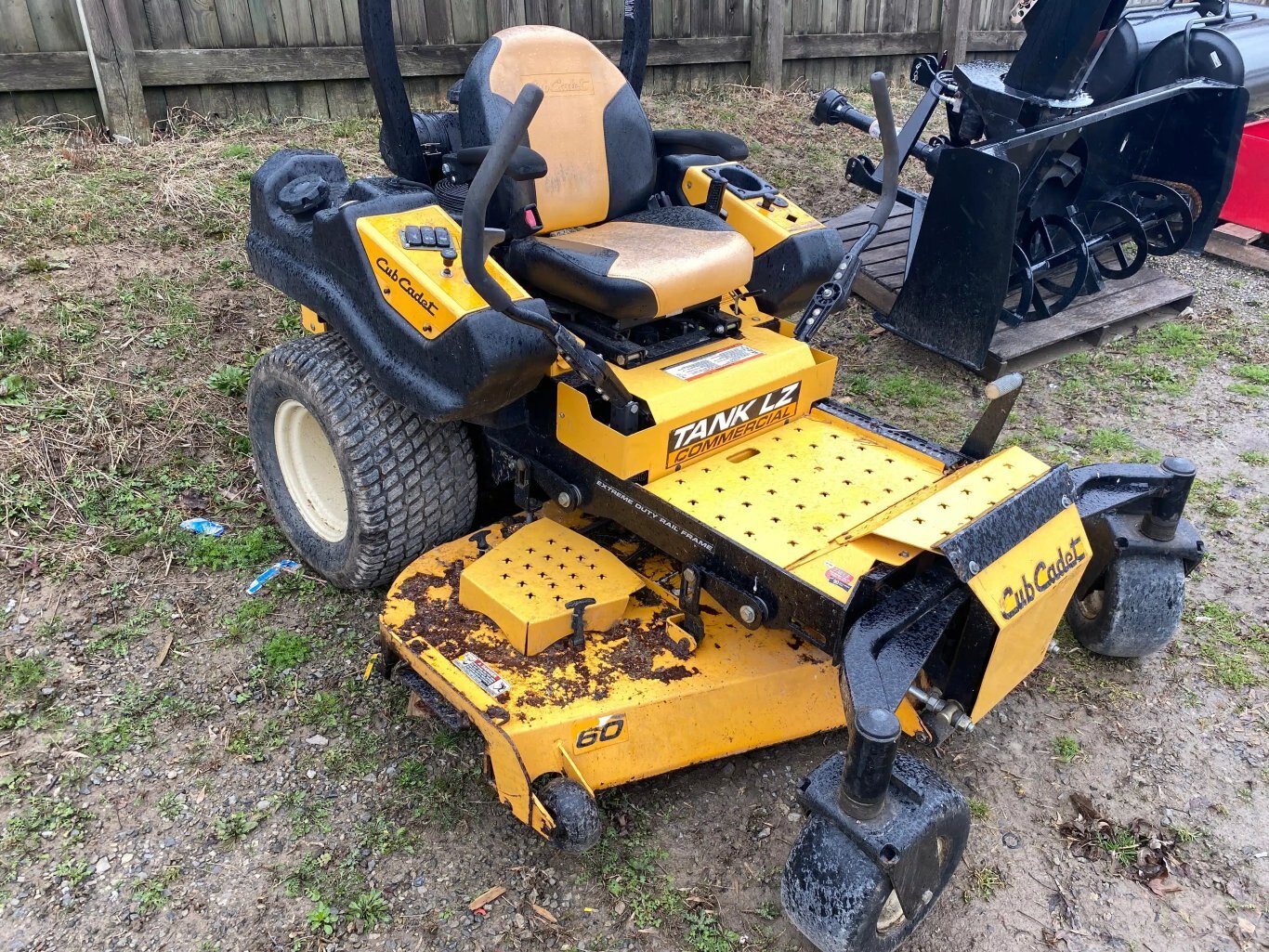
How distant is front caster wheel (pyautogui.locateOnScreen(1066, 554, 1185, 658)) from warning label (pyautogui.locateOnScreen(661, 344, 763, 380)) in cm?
116

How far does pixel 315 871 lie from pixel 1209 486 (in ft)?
11.4

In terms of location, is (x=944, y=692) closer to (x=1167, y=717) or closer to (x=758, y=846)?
(x=758, y=846)

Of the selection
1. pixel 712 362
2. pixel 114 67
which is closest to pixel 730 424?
pixel 712 362

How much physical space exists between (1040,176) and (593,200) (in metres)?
2.33

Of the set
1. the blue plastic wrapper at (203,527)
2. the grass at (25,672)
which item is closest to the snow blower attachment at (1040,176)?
the blue plastic wrapper at (203,527)

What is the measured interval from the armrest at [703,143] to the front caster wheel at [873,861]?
2.10m

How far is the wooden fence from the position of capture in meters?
5.02

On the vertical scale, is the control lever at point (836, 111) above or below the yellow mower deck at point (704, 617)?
above

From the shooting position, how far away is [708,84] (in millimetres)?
7359

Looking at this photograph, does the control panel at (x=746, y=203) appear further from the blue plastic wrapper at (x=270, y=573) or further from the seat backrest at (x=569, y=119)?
the blue plastic wrapper at (x=270, y=573)

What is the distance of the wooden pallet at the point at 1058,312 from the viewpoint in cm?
452

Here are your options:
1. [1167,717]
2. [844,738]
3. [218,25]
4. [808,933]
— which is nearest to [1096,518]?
[1167,717]

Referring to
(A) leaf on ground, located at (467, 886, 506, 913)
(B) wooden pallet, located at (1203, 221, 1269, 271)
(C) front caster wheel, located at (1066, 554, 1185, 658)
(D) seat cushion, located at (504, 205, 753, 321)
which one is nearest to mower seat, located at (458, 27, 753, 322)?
(D) seat cushion, located at (504, 205, 753, 321)

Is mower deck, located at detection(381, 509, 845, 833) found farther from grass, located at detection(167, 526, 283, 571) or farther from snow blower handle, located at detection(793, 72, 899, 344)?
snow blower handle, located at detection(793, 72, 899, 344)
